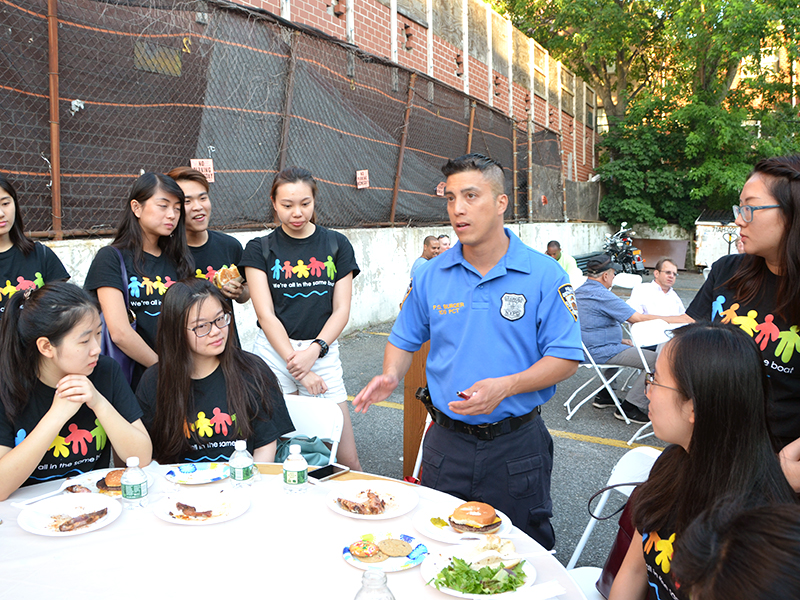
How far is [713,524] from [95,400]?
2081mm

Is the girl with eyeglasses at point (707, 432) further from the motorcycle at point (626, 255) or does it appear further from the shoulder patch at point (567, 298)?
the motorcycle at point (626, 255)

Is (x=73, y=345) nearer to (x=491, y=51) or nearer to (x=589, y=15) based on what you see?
(x=491, y=51)

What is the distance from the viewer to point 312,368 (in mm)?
3531

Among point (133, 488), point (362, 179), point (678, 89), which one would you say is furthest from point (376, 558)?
point (678, 89)

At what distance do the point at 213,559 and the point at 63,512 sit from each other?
25.3 inches

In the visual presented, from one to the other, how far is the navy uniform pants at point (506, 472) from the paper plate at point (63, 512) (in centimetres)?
124

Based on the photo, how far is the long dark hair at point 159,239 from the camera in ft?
10.5

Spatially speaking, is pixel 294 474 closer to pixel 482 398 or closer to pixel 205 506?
pixel 205 506

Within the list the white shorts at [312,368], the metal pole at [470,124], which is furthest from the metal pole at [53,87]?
the metal pole at [470,124]

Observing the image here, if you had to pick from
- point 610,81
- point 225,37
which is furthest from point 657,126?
point 225,37

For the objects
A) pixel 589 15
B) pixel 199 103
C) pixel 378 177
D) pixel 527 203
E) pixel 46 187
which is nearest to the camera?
pixel 46 187

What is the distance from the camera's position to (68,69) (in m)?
5.03

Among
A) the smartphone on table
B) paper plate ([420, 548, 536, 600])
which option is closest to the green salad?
paper plate ([420, 548, 536, 600])

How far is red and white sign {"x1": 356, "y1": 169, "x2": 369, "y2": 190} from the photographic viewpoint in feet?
29.3
